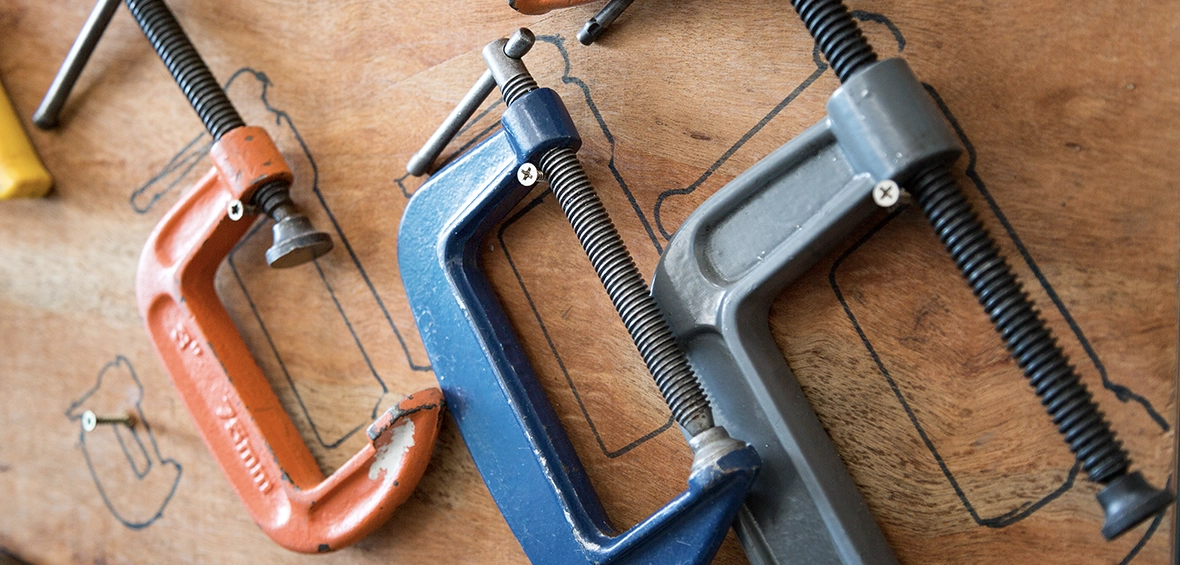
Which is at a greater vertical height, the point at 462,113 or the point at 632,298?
the point at 462,113

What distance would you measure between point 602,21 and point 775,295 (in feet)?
1.32

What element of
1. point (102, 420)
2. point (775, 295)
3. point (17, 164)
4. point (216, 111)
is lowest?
point (775, 295)

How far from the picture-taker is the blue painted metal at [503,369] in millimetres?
962

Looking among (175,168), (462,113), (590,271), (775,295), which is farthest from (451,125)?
(175,168)

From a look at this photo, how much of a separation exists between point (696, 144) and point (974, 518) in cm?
52

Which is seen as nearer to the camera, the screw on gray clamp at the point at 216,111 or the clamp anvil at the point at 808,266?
the clamp anvil at the point at 808,266

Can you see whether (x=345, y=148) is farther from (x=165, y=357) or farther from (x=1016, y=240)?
(x=1016, y=240)

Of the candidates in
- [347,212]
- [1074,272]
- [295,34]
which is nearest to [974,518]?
[1074,272]

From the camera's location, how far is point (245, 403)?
1229 mm

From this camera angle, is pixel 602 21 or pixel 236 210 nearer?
pixel 602 21

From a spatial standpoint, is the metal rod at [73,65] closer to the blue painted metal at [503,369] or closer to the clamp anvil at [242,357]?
the clamp anvil at [242,357]

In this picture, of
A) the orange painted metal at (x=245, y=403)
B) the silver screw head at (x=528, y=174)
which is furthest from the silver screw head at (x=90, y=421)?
the silver screw head at (x=528, y=174)

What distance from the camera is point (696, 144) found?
1.01 m

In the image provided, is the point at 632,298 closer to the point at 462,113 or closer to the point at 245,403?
the point at 462,113
